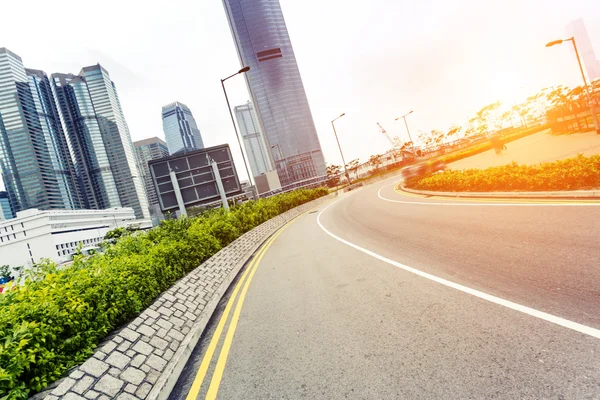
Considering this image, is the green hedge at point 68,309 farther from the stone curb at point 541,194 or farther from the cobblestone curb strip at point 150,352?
the stone curb at point 541,194

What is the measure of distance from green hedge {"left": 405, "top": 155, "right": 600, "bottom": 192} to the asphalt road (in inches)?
58.7

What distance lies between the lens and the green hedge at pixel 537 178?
9062 mm

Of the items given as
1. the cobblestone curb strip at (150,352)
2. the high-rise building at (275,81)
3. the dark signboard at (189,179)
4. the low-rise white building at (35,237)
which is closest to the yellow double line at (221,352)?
the cobblestone curb strip at (150,352)

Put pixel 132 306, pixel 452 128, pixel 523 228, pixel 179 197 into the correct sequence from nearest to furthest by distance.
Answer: pixel 132 306 → pixel 523 228 → pixel 179 197 → pixel 452 128

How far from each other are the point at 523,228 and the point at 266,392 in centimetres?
719

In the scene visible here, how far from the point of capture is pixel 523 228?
7.35 meters

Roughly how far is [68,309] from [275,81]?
19744 centimetres

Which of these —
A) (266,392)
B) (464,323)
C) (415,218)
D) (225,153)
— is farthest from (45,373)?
(225,153)

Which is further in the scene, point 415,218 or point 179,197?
point 179,197

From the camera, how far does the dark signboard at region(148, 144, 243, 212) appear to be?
86.3 feet

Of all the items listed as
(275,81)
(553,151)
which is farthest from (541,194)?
(275,81)

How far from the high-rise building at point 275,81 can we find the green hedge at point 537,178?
171 m

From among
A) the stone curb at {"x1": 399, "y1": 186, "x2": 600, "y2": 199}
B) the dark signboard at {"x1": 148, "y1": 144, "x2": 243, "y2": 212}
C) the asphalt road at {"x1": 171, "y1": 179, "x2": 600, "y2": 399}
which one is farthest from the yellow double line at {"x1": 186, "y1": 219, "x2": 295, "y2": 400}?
the dark signboard at {"x1": 148, "y1": 144, "x2": 243, "y2": 212}

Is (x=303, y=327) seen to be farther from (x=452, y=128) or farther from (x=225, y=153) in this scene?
(x=452, y=128)
